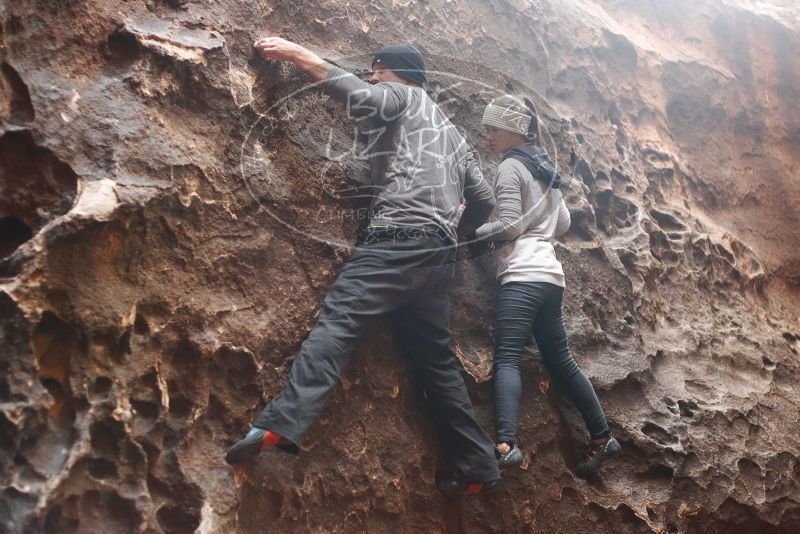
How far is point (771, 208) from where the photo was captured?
574 centimetres

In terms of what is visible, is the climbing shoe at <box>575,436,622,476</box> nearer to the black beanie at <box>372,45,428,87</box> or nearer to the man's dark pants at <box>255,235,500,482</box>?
the man's dark pants at <box>255,235,500,482</box>

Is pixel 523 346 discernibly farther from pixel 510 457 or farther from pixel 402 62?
pixel 402 62

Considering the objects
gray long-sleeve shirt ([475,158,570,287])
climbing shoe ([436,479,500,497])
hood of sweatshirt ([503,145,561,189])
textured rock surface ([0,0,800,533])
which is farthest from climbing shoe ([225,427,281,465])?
hood of sweatshirt ([503,145,561,189])

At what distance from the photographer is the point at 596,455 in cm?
315

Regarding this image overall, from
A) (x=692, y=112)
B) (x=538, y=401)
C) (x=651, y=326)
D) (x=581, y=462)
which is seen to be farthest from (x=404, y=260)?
(x=692, y=112)

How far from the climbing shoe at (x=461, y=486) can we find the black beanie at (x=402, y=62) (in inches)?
75.3

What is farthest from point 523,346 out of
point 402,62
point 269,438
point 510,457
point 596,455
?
point 402,62

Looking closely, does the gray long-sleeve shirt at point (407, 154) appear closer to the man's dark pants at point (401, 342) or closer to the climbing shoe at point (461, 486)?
the man's dark pants at point (401, 342)

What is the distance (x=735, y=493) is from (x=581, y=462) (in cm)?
94

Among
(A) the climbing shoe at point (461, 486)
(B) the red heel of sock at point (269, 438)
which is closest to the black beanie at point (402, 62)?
(B) the red heel of sock at point (269, 438)

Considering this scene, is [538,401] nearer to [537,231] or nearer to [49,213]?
[537,231]

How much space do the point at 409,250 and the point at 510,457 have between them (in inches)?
41.5

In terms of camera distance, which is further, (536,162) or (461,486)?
(536,162)

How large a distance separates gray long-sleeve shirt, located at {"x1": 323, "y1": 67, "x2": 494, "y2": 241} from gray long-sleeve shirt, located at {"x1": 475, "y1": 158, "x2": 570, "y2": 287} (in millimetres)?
201
